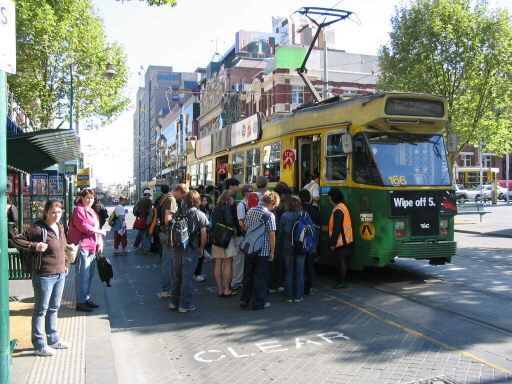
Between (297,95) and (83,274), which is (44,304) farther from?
(297,95)

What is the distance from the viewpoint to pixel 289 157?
33.9 ft

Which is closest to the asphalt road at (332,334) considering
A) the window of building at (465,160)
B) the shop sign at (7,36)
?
the shop sign at (7,36)

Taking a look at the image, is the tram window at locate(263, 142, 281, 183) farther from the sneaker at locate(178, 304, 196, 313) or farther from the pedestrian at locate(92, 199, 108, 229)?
the sneaker at locate(178, 304, 196, 313)

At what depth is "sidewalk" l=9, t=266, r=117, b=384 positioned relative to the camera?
4637 mm

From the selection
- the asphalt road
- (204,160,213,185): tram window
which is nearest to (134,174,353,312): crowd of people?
the asphalt road

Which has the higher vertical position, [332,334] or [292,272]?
[292,272]

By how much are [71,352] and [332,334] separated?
3.01 metres

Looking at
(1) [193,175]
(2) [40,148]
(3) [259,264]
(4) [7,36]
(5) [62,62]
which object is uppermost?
(5) [62,62]

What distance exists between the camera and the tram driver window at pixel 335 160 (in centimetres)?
894

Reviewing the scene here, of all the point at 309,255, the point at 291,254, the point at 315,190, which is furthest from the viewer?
the point at 315,190

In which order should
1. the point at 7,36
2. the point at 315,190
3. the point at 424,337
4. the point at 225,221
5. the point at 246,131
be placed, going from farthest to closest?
the point at 246,131, the point at 315,190, the point at 225,221, the point at 424,337, the point at 7,36

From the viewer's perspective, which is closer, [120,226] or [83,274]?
[83,274]

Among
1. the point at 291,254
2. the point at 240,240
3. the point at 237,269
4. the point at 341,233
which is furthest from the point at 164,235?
the point at 341,233

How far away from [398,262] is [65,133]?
7548 mm
